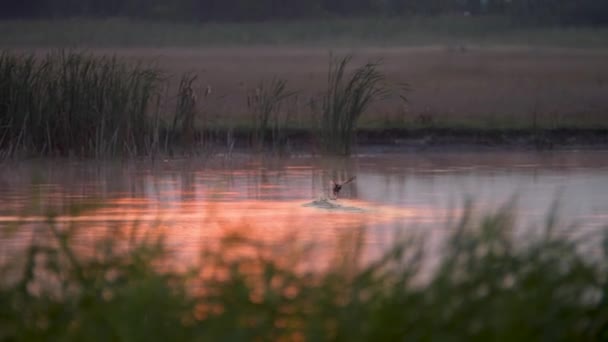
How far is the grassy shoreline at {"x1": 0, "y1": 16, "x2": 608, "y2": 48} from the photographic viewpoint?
120 feet

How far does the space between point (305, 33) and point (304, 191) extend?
91.4 ft

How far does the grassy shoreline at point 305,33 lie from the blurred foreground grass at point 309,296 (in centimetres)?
3078

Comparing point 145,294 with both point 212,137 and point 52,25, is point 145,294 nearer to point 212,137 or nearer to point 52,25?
point 212,137

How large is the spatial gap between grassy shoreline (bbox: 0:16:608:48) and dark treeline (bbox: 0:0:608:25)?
102cm

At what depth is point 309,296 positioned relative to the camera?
4297 millimetres

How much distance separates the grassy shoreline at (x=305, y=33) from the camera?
3662 cm

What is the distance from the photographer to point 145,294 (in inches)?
163

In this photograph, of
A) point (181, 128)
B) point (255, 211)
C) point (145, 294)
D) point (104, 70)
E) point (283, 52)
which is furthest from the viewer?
point (283, 52)

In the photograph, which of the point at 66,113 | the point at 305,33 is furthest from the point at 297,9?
the point at 66,113

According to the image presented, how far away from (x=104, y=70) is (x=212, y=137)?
8.21ft

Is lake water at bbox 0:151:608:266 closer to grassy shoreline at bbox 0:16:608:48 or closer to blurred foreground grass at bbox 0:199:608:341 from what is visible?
blurred foreground grass at bbox 0:199:608:341

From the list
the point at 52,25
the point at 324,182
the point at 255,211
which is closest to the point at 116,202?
the point at 255,211

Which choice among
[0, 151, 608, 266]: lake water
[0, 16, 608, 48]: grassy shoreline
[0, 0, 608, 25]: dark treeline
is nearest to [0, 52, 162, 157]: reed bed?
[0, 151, 608, 266]: lake water

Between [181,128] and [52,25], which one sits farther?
[52,25]
